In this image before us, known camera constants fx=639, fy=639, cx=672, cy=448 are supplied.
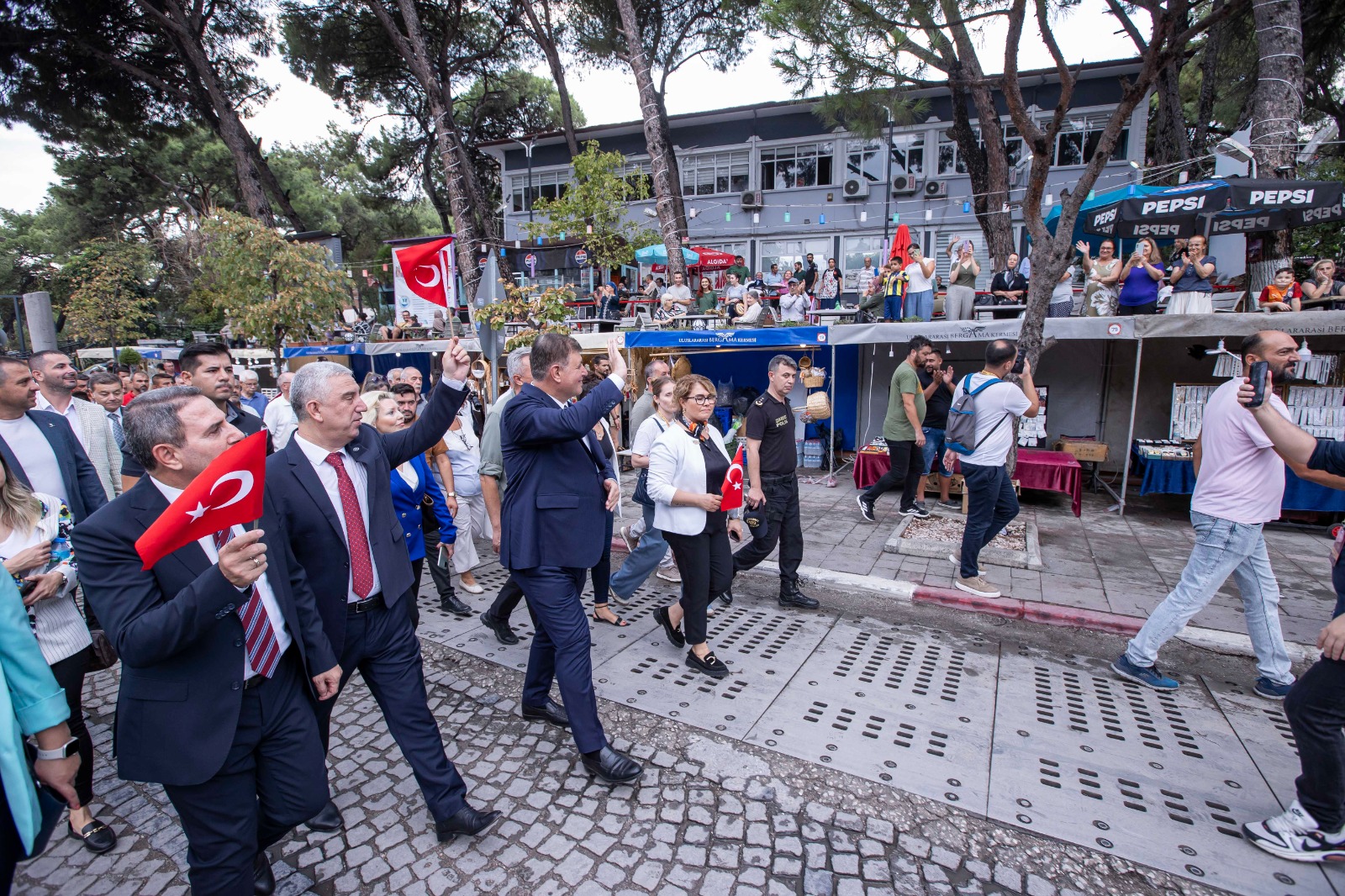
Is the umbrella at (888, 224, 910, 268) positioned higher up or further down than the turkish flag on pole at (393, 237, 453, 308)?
higher up

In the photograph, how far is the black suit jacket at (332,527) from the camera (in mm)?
2395

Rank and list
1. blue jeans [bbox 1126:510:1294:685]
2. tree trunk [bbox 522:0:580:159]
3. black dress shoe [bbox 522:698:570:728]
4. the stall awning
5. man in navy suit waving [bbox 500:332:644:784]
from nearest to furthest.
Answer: man in navy suit waving [bbox 500:332:644:784] → black dress shoe [bbox 522:698:570:728] → blue jeans [bbox 1126:510:1294:685] → the stall awning → tree trunk [bbox 522:0:580:159]

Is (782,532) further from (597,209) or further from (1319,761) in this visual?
(597,209)

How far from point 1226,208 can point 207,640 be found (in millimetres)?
9961

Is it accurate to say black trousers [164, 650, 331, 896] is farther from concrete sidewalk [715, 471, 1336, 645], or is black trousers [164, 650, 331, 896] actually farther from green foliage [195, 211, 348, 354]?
green foliage [195, 211, 348, 354]

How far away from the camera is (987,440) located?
508cm

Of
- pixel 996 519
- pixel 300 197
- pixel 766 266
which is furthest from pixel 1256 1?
pixel 300 197

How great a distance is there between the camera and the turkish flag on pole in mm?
6543

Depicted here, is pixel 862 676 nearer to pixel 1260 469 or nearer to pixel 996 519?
pixel 996 519

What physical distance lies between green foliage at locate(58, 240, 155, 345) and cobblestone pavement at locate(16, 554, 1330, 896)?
25552mm

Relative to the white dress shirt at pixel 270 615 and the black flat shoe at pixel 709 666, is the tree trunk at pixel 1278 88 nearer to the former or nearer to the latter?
the black flat shoe at pixel 709 666

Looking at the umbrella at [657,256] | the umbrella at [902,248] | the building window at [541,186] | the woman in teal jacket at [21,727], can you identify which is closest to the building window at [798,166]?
the building window at [541,186]

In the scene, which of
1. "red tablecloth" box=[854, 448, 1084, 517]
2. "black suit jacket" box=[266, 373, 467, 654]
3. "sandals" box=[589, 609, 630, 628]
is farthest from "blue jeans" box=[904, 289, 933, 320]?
"black suit jacket" box=[266, 373, 467, 654]

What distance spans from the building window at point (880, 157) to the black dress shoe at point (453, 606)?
73.0ft
